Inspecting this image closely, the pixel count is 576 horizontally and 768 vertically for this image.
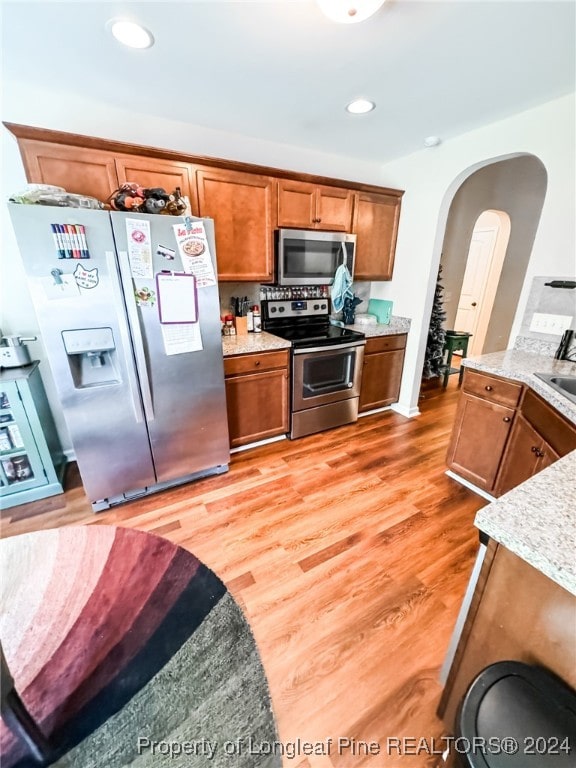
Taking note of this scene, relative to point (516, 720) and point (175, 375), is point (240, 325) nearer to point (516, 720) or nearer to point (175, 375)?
point (175, 375)

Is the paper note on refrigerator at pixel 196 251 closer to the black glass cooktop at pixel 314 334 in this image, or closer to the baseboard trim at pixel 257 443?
the black glass cooktop at pixel 314 334

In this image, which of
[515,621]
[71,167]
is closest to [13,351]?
[71,167]

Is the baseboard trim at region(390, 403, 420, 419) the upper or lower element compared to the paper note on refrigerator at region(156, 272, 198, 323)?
lower

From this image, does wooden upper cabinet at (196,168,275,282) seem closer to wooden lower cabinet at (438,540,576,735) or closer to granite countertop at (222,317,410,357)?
granite countertop at (222,317,410,357)

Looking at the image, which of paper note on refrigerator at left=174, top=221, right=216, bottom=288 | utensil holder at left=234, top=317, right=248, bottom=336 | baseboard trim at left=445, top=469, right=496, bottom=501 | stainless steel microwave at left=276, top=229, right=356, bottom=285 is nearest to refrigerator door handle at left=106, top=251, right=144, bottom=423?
paper note on refrigerator at left=174, top=221, right=216, bottom=288

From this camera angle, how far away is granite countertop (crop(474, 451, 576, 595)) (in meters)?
0.65

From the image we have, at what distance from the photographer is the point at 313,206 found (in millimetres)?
2633

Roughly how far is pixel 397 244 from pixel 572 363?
1.87 m

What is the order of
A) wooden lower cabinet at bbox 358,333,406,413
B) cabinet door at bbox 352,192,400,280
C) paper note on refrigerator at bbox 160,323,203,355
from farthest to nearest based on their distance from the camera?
wooden lower cabinet at bbox 358,333,406,413 → cabinet door at bbox 352,192,400,280 → paper note on refrigerator at bbox 160,323,203,355

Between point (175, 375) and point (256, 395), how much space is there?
2.34ft

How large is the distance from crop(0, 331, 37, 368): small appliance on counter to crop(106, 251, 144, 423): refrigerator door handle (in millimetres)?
771

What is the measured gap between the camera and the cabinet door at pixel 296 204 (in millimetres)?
2482

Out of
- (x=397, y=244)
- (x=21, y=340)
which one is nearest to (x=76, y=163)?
(x=21, y=340)

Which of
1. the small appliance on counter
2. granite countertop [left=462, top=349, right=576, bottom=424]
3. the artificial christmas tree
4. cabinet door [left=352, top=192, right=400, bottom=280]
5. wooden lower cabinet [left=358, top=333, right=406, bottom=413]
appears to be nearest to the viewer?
granite countertop [left=462, top=349, right=576, bottom=424]
